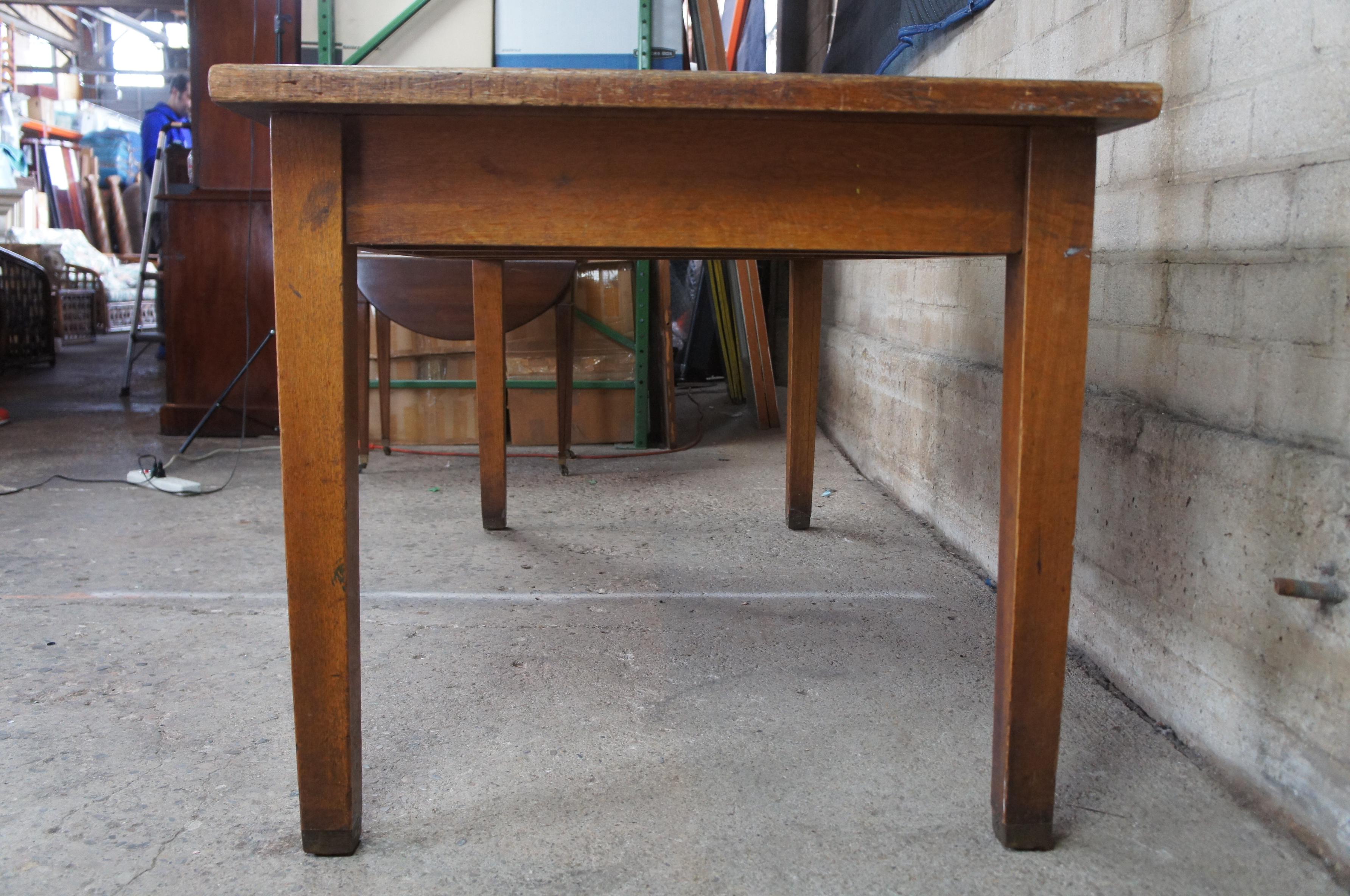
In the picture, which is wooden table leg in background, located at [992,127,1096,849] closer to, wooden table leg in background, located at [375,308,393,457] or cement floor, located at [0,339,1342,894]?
cement floor, located at [0,339,1342,894]

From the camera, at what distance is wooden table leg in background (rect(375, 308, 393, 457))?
330cm

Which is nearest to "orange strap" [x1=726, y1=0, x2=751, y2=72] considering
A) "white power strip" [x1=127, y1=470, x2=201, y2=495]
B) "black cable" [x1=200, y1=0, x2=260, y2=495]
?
"black cable" [x1=200, y1=0, x2=260, y2=495]

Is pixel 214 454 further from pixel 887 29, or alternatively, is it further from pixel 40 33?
pixel 40 33

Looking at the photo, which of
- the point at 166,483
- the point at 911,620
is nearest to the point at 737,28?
the point at 166,483

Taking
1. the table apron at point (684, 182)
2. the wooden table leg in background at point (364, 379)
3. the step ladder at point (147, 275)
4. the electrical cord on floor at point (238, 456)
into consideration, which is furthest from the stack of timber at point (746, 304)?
the table apron at point (684, 182)

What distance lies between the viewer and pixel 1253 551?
1182mm

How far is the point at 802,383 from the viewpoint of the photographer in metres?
2.39

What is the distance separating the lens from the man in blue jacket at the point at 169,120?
6.36 m

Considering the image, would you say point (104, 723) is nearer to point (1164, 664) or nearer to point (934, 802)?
point (934, 802)

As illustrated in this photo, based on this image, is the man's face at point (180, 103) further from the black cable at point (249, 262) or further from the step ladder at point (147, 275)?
the black cable at point (249, 262)

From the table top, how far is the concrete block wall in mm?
347

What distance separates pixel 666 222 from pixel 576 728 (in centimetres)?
70

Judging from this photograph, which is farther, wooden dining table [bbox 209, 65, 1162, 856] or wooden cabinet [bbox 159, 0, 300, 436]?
wooden cabinet [bbox 159, 0, 300, 436]

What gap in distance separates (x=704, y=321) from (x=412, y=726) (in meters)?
4.59
